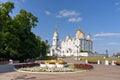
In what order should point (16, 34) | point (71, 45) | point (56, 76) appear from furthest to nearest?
point (71, 45) < point (16, 34) < point (56, 76)

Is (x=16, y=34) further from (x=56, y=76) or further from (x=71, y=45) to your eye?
(x=71, y=45)

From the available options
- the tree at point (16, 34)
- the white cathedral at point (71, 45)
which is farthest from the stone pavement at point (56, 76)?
the white cathedral at point (71, 45)

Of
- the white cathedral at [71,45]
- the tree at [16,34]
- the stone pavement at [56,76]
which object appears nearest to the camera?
the stone pavement at [56,76]

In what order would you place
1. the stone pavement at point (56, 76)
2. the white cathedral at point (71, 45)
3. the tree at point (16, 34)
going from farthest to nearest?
the white cathedral at point (71, 45) < the tree at point (16, 34) < the stone pavement at point (56, 76)

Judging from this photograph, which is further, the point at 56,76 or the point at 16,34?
the point at 16,34

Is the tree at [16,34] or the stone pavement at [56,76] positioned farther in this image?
the tree at [16,34]

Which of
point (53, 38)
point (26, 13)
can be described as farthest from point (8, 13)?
point (53, 38)

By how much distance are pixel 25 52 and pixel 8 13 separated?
959 centimetres

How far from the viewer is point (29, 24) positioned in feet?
176

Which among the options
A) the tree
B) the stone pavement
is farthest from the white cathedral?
the stone pavement

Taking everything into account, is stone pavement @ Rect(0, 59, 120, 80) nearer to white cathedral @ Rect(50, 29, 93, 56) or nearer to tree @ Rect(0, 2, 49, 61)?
tree @ Rect(0, 2, 49, 61)

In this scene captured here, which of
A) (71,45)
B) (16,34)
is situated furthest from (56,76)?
(71,45)

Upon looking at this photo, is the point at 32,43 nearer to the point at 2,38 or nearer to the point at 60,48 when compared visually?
the point at 2,38

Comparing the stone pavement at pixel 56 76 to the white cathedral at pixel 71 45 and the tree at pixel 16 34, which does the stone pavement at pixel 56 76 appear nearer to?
the tree at pixel 16 34
